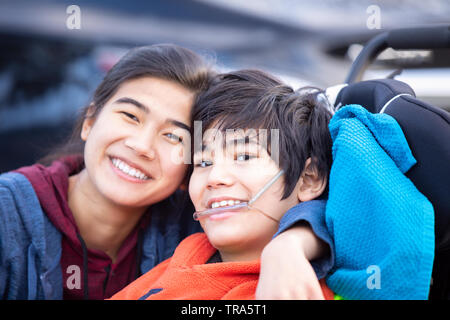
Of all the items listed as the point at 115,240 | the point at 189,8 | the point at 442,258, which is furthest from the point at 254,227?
the point at 189,8

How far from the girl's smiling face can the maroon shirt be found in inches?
4.7

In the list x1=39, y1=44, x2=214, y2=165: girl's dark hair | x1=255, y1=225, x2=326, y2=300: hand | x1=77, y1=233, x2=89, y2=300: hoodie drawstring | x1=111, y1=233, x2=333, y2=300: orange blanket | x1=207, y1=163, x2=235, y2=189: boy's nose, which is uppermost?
x1=39, y1=44, x2=214, y2=165: girl's dark hair

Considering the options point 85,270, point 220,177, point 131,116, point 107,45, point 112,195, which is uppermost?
point 107,45

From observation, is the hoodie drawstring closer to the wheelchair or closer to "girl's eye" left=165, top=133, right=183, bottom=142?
"girl's eye" left=165, top=133, right=183, bottom=142

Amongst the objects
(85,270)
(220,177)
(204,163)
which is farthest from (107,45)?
(220,177)

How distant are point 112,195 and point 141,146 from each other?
158 millimetres

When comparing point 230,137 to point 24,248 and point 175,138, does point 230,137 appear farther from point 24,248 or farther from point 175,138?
point 24,248

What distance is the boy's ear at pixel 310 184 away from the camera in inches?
38.9

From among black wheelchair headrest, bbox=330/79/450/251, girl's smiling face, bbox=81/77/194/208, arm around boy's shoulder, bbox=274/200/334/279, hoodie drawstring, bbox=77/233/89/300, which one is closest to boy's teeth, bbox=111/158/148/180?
girl's smiling face, bbox=81/77/194/208

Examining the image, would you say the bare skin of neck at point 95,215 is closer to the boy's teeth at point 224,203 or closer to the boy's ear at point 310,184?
the boy's teeth at point 224,203

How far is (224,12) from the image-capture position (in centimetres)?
330

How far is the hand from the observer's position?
2.18ft

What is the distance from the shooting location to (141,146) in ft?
3.72
